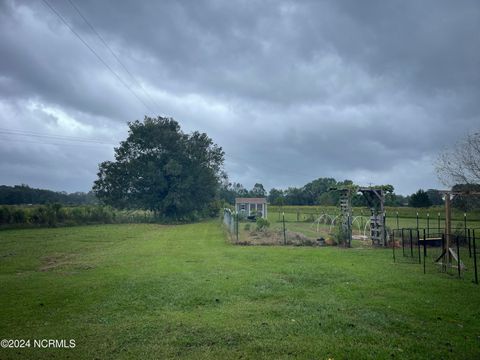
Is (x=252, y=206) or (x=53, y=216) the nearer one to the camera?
(x=53, y=216)

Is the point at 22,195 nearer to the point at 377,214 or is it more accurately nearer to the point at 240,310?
the point at 377,214

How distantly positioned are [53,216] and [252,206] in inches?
1009

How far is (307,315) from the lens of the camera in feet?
20.1

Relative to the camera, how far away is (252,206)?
4659cm

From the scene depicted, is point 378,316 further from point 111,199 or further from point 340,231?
point 111,199

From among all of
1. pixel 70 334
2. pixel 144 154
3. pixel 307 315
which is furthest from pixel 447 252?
pixel 144 154

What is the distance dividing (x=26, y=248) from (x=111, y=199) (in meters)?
23.6

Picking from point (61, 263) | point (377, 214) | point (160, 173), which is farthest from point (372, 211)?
point (160, 173)

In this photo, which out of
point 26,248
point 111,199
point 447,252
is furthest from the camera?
point 111,199

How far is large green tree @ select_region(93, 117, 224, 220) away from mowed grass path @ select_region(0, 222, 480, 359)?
90.5 ft

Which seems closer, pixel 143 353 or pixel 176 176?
pixel 143 353

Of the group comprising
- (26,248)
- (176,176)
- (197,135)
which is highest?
(197,135)

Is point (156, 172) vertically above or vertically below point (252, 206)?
above

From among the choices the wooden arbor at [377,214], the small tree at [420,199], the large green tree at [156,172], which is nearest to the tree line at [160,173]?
the large green tree at [156,172]
